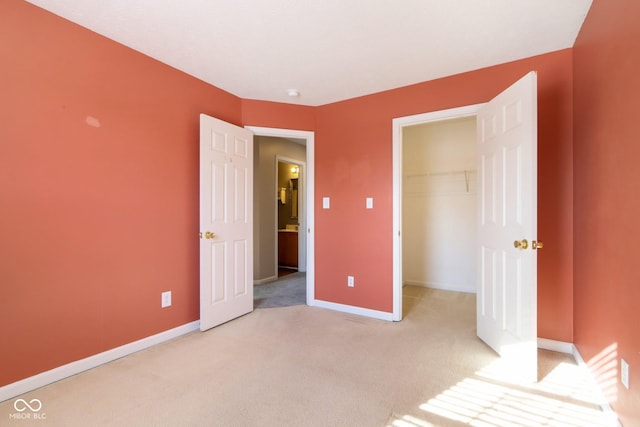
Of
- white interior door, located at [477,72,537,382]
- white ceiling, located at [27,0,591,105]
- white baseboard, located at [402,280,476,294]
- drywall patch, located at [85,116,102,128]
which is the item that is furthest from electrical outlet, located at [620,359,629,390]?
drywall patch, located at [85,116,102,128]

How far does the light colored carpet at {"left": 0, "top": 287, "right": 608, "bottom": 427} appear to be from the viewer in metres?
1.57

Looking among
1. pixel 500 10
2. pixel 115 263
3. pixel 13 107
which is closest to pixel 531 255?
pixel 500 10

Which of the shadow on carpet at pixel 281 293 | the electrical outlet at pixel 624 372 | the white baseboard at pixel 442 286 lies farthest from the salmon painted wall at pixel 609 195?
the shadow on carpet at pixel 281 293

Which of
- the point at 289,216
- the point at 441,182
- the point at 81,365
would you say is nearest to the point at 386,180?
the point at 441,182

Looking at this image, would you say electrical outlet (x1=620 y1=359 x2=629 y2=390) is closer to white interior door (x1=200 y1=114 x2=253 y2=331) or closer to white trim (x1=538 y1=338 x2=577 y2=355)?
white trim (x1=538 y1=338 x2=577 y2=355)

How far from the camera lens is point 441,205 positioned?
429 centimetres

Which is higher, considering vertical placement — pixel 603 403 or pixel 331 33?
pixel 331 33

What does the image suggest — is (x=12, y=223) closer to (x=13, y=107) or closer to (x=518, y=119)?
(x=13, y=107)

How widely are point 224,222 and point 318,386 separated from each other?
5.71ft

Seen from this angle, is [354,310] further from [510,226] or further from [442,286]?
[510,226]

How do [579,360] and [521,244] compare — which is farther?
[579,360]

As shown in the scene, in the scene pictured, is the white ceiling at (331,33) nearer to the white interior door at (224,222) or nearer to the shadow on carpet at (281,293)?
the white interior door at (224,222)

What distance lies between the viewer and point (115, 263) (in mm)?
2225

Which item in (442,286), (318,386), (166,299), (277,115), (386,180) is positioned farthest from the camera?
(442,286)
